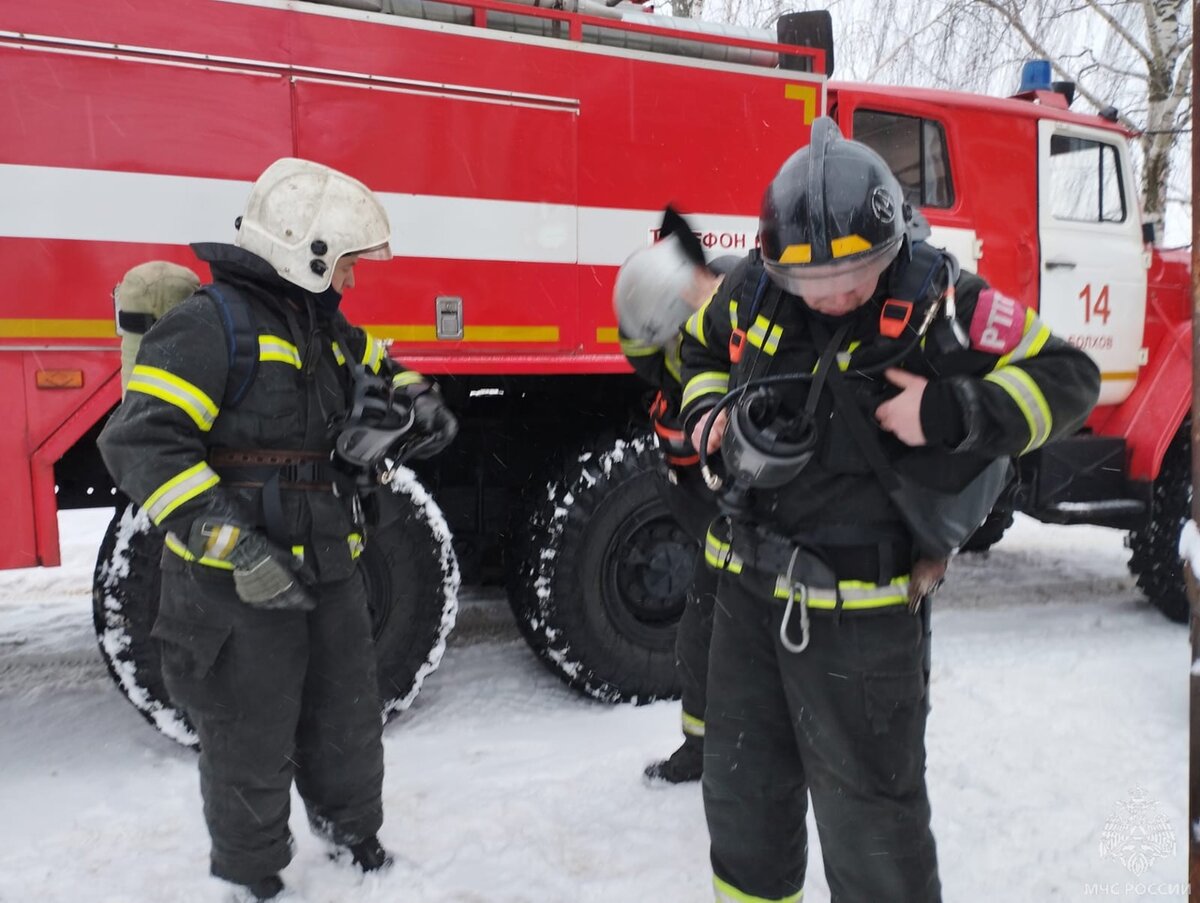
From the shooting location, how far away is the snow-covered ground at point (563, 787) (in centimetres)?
250

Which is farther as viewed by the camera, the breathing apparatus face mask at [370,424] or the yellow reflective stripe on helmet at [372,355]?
the yellow reflective stripe on helmet at [372,355]

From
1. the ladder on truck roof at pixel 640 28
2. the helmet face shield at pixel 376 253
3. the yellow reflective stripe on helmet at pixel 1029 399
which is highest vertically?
the ladder on truck roof at pixel 640 28

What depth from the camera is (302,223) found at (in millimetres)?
2195

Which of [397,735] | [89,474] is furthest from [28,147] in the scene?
[397,735]

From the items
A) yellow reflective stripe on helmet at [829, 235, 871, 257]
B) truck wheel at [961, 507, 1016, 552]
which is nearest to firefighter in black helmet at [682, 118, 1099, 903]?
yellow reflective stripe on helmet at [829, 235, 871, 257]

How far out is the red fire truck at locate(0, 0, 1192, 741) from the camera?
8.66 feet

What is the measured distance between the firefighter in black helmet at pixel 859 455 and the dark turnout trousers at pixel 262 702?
1.08 m

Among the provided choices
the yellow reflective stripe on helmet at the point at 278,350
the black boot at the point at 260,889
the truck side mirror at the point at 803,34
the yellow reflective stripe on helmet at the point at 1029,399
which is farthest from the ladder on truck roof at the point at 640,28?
the black boot at the point at 260,889

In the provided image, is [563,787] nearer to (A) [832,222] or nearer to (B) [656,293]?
(B) [656,293]

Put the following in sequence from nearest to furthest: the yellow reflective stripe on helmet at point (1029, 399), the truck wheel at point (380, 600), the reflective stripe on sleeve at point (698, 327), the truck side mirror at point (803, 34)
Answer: the yellow reflective stripe on helmet at point (1029, 399)
the reflective stripe on sleeve at point (698, 327)
the truck wheel at point (380, 600)
the truck side mirror at point (803, 34)

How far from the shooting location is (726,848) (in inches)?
77.6

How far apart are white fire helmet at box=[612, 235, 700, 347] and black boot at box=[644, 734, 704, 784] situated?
4.24ft

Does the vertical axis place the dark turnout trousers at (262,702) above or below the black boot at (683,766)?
above

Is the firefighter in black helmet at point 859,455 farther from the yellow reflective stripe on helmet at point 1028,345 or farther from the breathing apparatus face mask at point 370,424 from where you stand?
the breathing apparatus face mask at point 370,424
